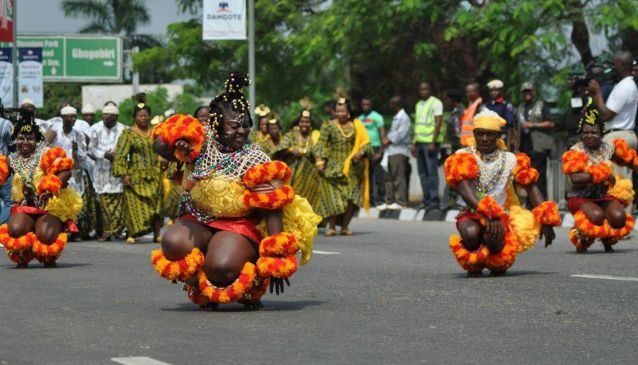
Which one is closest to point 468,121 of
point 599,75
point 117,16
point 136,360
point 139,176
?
point 599,75

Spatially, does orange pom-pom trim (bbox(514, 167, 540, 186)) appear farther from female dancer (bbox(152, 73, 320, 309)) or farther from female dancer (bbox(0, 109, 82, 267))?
female dancer (bbox(0, 109, 82, 267))

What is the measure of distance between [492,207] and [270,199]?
316cm

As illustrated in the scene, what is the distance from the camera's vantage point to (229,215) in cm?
1066

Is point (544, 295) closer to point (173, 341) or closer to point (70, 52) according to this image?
point (173, 341)

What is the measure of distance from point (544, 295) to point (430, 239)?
8.32 meters

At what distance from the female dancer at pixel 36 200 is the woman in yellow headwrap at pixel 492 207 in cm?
400

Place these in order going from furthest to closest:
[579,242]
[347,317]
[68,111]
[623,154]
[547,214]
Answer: [68,111], [579,242], [623,154], [547,214], [347,317]

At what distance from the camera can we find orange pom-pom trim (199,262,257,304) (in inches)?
406

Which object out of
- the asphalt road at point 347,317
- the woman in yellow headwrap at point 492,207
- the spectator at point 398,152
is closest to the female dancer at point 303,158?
the spectator at point 398,152

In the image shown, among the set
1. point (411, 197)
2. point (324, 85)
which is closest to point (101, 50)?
point (324, 85)

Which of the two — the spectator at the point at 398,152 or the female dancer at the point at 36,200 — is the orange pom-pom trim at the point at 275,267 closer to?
the female dancer at the point at 36,200

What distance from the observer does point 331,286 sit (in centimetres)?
1246

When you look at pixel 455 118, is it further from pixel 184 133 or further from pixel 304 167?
pixel 184 133

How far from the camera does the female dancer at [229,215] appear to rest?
34.0ft
